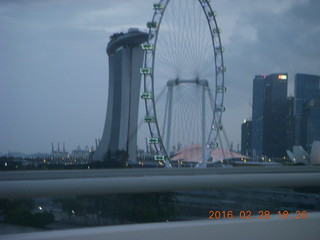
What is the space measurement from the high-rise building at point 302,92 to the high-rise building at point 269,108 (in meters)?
0.41

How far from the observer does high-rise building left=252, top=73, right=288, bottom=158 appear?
8.25m

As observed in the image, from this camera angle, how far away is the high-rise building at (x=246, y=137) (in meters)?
7.59

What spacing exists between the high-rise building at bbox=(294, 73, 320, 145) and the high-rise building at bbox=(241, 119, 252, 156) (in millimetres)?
875

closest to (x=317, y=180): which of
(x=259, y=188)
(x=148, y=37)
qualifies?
(x=259, y=188)

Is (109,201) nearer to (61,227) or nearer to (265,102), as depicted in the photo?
(61,227)

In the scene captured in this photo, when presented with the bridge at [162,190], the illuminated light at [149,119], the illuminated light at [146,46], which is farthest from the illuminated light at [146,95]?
the bridge at [162,190]

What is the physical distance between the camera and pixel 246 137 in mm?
8438

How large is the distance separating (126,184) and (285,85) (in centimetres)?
732

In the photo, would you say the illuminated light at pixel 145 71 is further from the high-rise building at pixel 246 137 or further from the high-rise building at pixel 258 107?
the high-rise building at pixel 246 137

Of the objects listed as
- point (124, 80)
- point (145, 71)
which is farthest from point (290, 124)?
point (145, 71)

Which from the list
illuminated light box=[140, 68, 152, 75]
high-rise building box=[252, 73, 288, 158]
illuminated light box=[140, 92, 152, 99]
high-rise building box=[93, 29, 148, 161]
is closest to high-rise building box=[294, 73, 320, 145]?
high-rise building box=[252, 73, 288, 158]

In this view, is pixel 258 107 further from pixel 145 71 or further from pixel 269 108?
pixel 145 71
